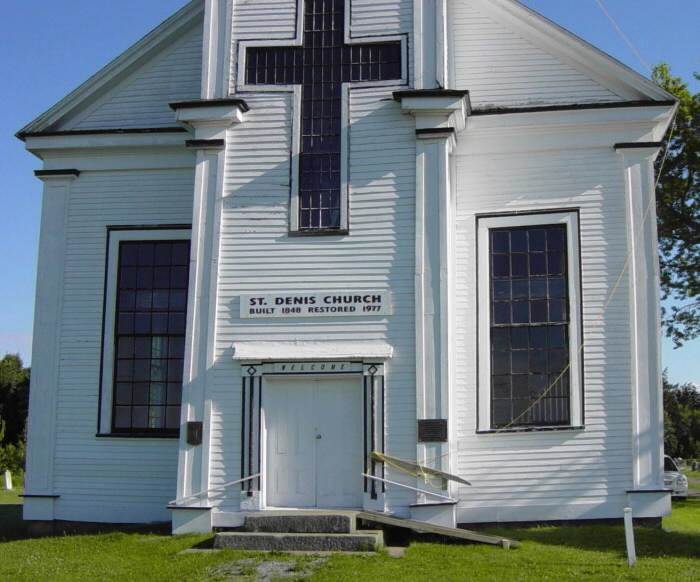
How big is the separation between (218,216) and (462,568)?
7317 millimetres

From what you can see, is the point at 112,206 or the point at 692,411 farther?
the point at 692,411

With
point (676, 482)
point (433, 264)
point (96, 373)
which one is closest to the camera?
point (433, 264)

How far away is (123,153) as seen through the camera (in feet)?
60.8

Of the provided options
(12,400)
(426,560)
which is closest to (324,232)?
(426,560)

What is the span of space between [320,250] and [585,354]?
4.87 meters

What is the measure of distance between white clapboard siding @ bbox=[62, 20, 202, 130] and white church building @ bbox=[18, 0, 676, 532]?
20 cm

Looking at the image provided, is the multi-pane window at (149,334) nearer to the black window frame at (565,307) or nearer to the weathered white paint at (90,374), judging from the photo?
the weathered white paint at (90,374)

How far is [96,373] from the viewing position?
18.1 meters

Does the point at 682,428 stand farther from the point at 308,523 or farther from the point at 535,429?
the point at 308,523

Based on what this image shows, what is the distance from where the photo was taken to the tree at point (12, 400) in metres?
50.9

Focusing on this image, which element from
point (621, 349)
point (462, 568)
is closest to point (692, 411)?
point (621, 349)

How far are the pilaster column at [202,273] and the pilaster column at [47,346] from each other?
3.26 m

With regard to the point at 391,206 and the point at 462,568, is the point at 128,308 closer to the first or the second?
the point at 391,206

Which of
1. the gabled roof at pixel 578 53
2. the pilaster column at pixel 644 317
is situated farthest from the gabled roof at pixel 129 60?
the pilaster column at pixel 644 317
